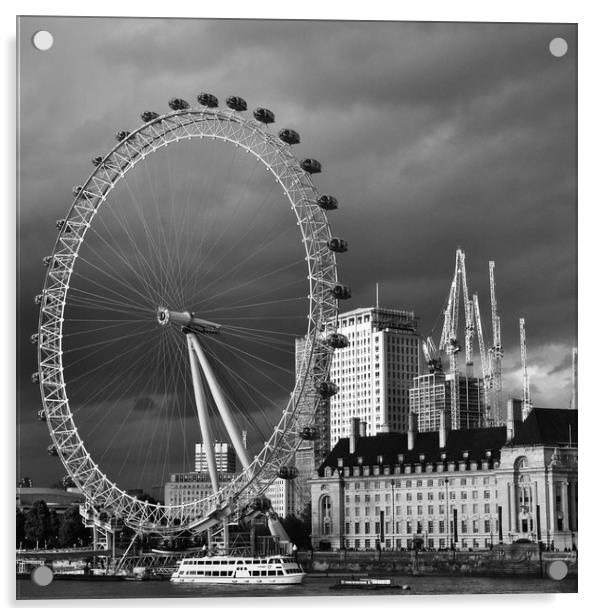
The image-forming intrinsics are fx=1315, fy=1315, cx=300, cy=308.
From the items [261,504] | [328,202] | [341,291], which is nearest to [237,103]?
[328,202]

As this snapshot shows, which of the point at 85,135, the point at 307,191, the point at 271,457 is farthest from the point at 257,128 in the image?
the point at 271,457

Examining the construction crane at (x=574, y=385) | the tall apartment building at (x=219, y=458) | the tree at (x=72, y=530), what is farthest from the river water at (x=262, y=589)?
the tree at (x=72, y=530)

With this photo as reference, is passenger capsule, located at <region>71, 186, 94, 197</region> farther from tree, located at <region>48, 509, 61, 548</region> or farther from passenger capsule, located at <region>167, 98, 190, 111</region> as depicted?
tree, located at <region>48, 509, 61, 548</region>

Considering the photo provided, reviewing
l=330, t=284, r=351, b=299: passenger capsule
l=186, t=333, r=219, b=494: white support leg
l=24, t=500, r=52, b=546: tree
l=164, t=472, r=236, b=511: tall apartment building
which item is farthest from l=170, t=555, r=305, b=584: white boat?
l=330, t=284, r=351, b=299: passenger capsule

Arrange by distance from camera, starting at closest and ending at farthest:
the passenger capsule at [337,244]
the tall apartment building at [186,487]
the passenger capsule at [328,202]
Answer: the passenger capsule at [328,202]
the passenger capsule at [337,244]
the tall apartment building at [186,487]

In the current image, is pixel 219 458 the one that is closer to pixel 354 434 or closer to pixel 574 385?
pixel 354 434

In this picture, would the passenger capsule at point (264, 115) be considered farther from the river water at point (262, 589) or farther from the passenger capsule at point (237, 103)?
the river water at point (262, 589)

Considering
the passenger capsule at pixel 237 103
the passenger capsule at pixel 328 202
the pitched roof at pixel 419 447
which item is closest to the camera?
the passenger capsule at pixel 237 103
